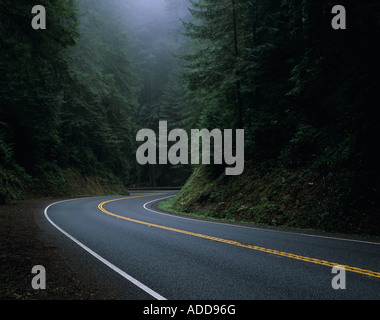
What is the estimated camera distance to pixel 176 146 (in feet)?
167

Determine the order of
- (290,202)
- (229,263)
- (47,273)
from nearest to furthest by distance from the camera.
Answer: (47,273) → (229,263) → (290,202)

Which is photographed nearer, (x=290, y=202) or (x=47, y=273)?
(x=47, y=273)

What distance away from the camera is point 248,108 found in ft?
64.2

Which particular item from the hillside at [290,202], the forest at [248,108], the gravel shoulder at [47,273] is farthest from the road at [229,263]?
the forest at [248,108]

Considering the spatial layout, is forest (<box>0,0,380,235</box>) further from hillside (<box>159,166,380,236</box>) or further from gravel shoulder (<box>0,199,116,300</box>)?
gravel shoulder (<box>0,199,116,300</box>)

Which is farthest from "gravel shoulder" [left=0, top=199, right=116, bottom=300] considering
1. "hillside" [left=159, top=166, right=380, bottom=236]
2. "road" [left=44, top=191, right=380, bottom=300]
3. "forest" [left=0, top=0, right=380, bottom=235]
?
"hillside" [left=159, top=166, right=380, bottom=236]

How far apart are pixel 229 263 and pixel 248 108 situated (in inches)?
596

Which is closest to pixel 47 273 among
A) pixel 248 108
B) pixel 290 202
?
pixel 290 202

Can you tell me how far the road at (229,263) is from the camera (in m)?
4.45

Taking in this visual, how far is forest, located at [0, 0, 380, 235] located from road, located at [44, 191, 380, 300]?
3.48 metres

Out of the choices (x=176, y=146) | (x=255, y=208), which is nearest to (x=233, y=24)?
(x=255, y=208)

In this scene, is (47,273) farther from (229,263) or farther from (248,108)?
(248,108)

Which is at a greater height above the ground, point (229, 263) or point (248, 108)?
point (248, 108)

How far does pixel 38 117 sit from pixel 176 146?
2868 cm
